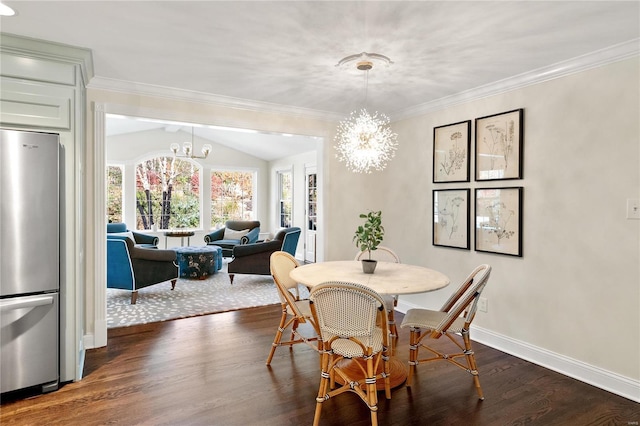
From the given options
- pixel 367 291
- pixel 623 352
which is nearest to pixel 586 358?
pixel 623 352

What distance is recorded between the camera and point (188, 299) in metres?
4.91

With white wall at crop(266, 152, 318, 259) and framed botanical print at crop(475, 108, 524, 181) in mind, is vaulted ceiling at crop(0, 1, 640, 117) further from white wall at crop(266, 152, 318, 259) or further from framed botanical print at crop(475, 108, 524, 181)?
white wall at crop(266, 152, 318, 259)

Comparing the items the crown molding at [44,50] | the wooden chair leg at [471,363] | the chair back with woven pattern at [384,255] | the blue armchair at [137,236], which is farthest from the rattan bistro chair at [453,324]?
the blue armchair at [137,236]

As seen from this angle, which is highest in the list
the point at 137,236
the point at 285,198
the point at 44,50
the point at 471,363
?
the point at 44,50

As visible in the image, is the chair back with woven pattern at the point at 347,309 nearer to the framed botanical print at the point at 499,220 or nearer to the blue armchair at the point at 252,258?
the framed botanical print at the point at 499,220

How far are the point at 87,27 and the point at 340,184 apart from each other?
298 cm

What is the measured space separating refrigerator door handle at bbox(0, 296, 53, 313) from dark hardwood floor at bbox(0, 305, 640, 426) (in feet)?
2.06

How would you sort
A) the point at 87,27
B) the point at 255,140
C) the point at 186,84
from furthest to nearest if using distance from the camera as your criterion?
1. the point at 255,140
2. the point at 186,84
3. the point at 87,27

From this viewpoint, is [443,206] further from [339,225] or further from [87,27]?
[87,27]

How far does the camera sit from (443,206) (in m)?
3.93

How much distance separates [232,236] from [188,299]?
10.6 ft

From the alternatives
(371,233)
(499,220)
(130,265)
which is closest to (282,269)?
(371,233)

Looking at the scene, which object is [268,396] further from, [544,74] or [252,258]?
[252,258]

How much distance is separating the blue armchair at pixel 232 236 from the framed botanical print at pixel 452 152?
4793mm
